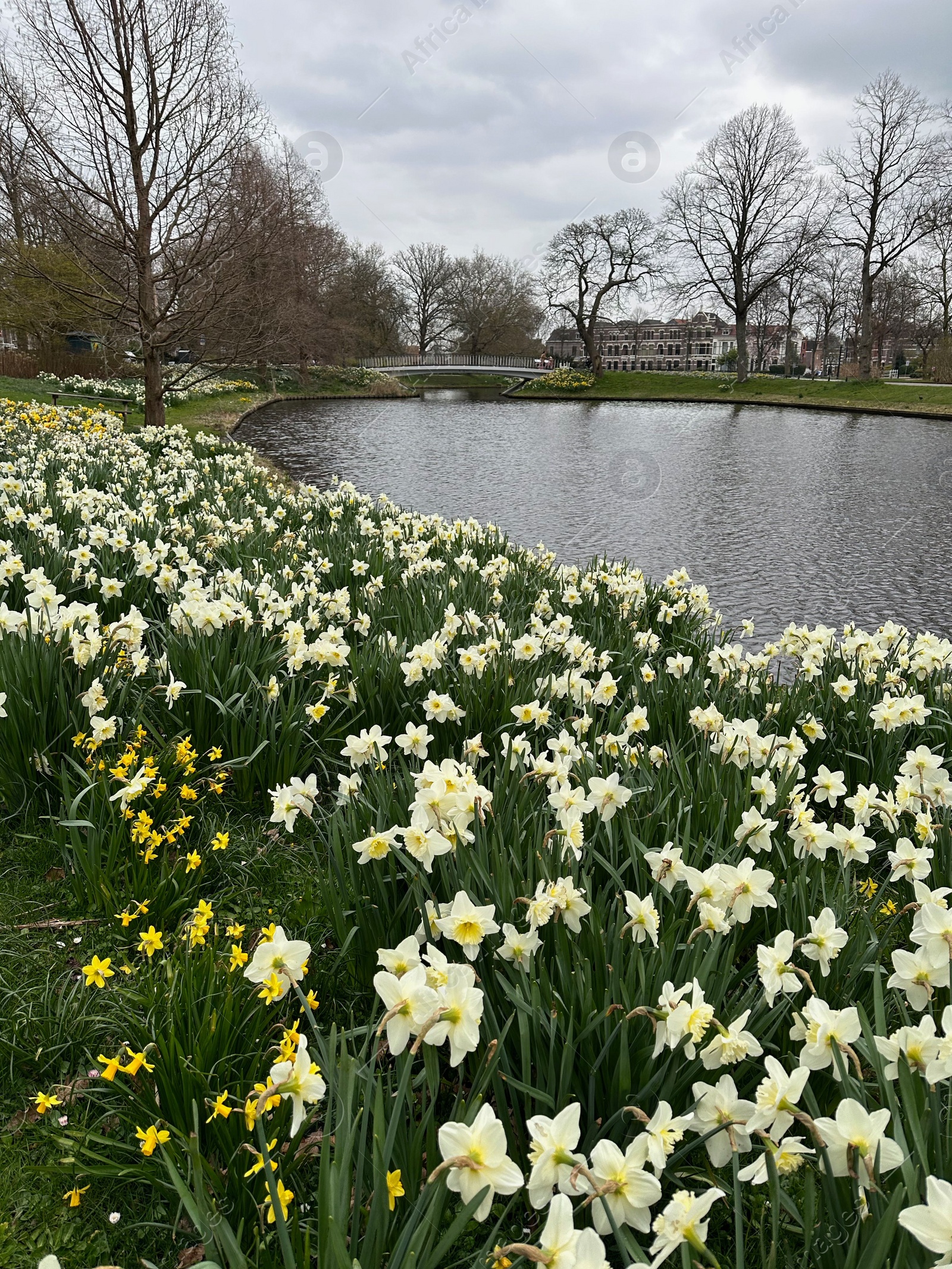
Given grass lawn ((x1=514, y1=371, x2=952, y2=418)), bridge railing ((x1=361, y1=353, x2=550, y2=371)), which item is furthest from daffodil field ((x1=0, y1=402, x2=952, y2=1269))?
bridge railing ((x1=361, y1=353, x2=550, y2=371))

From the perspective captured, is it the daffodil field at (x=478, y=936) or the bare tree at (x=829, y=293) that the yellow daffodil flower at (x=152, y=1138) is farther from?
the bare tree at (x=829, y=293)

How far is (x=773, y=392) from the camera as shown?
1462 inches

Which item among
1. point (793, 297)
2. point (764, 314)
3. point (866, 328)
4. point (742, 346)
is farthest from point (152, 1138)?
point (793, 297)

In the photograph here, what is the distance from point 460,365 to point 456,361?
1764 mm

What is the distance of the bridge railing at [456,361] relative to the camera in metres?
56.2

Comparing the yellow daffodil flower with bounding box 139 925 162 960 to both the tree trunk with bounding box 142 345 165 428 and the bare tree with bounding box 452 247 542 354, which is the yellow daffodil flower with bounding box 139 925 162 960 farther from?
the bare tree with bounding box 452 247 542 354

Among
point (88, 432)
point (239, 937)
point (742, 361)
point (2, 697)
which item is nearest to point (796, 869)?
point (239, 937)

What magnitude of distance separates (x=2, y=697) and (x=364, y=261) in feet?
183

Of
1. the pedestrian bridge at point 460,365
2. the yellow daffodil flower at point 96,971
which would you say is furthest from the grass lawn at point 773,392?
the yellow daffodil flower at point 96,971

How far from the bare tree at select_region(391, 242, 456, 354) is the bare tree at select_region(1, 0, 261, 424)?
177 feet

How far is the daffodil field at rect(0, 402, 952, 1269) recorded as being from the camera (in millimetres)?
1198

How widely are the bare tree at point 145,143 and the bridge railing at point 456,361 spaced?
43.8 meters

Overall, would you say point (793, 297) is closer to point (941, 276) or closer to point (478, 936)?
point (941, 276)

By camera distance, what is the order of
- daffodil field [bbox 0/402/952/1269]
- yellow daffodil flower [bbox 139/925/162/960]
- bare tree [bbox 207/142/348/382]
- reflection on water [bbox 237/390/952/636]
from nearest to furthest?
daffodil field [bbox 0/402/952/1269]
yellow daffodil flower [bbox 139/925/162/960]
reflection on water [bbox 237/390/952/636]
bare tree [bbox 207/142/348/382]
